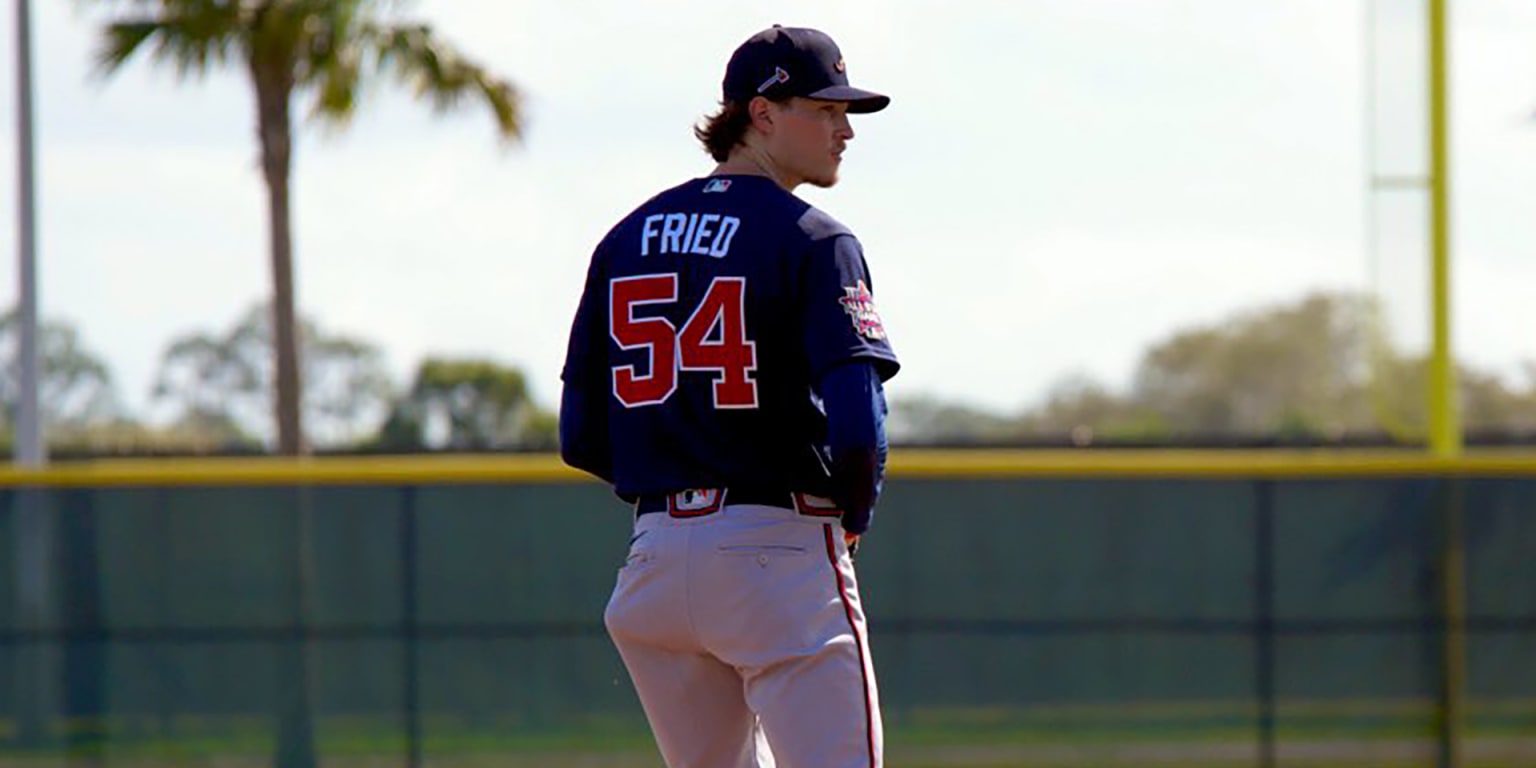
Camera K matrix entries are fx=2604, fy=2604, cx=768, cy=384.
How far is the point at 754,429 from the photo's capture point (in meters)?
4.73

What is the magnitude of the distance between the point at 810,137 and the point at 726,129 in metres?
0.16

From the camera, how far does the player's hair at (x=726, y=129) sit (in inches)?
191

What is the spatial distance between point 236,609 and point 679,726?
19.6 feet

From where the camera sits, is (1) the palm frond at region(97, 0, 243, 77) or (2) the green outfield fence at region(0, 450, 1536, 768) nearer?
(2) the green outfield fence at region(0, 450, 1536, 768)

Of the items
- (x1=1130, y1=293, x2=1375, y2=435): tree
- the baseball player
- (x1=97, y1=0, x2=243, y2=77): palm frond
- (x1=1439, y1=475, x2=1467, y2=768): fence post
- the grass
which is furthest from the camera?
(x1=1130, y1=293, x2=1375, y2=435): tree

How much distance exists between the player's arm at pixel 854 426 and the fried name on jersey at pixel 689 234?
1.09ft

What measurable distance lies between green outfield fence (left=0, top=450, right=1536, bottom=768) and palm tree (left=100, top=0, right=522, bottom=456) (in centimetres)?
835

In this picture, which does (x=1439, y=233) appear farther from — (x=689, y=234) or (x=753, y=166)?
(x=689, y=234)

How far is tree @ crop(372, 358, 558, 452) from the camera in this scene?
849 inches

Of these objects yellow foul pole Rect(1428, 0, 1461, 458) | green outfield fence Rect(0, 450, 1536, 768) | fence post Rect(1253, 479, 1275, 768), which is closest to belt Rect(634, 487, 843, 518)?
green outfield fence Rect(0, 450, 1536, 768)

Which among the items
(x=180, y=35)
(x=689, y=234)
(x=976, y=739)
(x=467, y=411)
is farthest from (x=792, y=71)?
(x=467, y=411)

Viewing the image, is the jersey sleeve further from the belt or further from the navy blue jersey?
the belt

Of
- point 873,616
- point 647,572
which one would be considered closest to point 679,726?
point 647,572

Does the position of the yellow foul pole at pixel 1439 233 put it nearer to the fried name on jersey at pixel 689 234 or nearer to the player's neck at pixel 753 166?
the player's neck at pixel 753 166
